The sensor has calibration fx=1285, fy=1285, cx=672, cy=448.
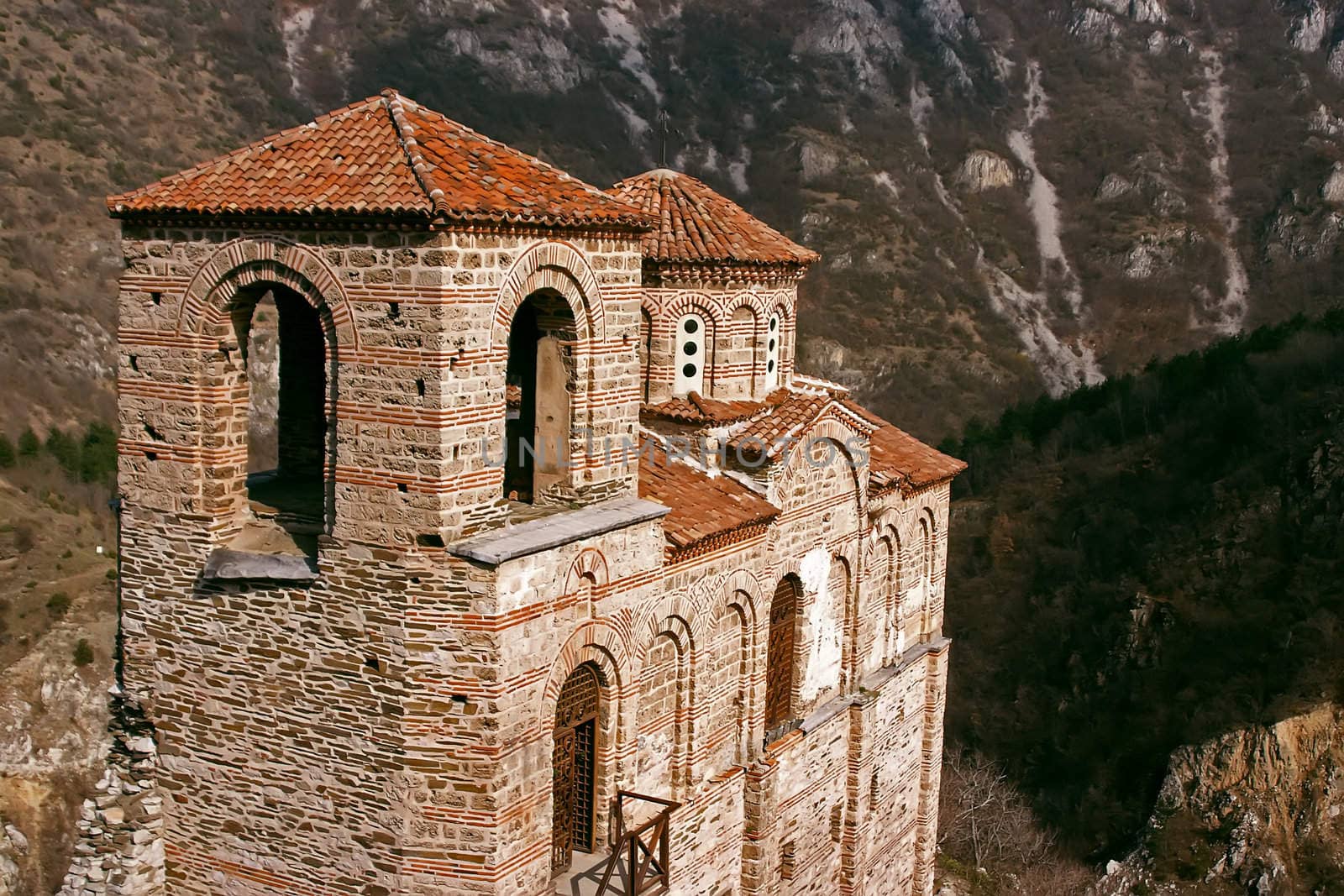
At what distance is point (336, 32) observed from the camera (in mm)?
72500

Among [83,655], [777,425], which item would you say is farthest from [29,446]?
[777,425]

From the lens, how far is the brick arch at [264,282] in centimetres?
1036

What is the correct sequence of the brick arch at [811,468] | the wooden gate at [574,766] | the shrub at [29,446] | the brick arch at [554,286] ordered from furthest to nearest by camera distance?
the shrub at [29,446] < the brick arch at [811,468] < the wooden gate at [574,766] < the brick arch at [554,286]

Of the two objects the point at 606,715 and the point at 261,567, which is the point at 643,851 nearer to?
the point at 606,715

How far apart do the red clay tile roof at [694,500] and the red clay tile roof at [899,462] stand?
3.21 m

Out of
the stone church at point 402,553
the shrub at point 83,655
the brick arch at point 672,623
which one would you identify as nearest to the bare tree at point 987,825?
the stone church at point 402,553

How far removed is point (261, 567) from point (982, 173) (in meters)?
71.2

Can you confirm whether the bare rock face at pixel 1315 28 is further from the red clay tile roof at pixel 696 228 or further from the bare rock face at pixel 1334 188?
the red clay tile roof at pixel 696 228

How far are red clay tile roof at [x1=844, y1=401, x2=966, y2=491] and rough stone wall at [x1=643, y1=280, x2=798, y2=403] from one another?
4.92 feet

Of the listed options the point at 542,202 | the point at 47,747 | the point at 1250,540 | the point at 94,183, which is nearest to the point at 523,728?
the point at 542,202

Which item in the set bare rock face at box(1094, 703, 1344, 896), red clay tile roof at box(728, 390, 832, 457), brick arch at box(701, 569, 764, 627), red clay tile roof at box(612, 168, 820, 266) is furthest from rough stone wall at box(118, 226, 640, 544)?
bare rock face at box(1094, 703, 1344, 896)

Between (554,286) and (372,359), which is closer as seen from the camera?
(372,359)

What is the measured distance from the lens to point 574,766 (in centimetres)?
1227

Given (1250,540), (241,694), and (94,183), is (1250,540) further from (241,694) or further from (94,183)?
(94,183)
